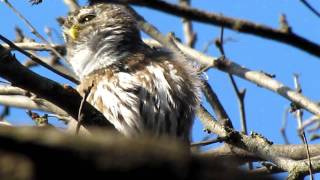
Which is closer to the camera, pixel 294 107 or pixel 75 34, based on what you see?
pixel 294 107

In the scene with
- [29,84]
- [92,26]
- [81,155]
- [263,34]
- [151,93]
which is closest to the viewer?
[81,155]

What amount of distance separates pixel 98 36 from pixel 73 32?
0.35m

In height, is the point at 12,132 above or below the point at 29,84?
below

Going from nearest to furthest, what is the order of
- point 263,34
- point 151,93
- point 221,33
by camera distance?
point 263,34
point 221,33
point 151,93

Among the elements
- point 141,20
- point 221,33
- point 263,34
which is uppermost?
point 141,20

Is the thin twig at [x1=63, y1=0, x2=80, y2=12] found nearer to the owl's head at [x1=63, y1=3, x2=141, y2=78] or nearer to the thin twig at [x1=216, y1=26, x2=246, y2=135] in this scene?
the owl's head at [x1=63, y1=3, x2=141, y2=78]

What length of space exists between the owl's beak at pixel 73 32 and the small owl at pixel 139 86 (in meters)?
0.36

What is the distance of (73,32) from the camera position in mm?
6711

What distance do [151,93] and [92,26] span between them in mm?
1721

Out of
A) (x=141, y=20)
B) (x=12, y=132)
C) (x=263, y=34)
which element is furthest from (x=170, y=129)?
(x=12, y=132)

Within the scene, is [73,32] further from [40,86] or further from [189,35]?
[40,86]

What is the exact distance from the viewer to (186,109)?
18.0 ft

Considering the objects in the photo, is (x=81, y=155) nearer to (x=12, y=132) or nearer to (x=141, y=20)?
(x=12, y=132)

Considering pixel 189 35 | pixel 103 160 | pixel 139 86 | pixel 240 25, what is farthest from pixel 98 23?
pixel 103 160
